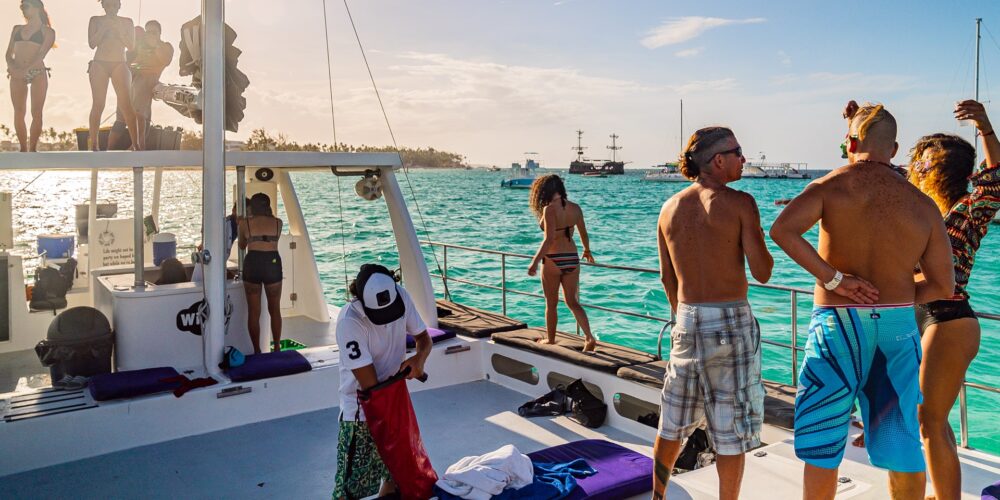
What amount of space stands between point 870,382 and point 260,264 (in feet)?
16.3

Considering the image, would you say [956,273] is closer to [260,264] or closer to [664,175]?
[260,264]

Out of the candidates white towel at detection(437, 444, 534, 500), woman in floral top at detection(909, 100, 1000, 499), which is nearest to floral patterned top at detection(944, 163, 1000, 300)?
woman in floral top at detection(909, 100, 1000, 499)

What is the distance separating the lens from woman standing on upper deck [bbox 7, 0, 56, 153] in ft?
20.8

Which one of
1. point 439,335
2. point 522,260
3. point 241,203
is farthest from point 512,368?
point 522,260

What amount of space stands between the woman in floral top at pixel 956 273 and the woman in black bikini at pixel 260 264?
192 inches

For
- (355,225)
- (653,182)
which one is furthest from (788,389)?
(653,182)

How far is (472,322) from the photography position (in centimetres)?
736

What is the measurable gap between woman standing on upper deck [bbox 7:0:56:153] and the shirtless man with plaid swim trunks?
5.32m

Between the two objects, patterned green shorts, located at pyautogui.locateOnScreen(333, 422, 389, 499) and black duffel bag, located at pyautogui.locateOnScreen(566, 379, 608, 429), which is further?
black duffel bag, located at pyautogui.locateOnScreen(566, 379, 608, 429)

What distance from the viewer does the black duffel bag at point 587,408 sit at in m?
5.72

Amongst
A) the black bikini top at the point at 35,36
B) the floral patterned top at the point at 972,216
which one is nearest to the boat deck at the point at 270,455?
the floral patterned top at the point at 972,216

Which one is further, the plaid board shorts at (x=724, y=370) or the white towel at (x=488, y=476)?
the white towel at (x=488, y=476)

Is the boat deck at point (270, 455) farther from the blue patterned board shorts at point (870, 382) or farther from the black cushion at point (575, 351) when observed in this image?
the blue patterned board shorts at point (870, 382)

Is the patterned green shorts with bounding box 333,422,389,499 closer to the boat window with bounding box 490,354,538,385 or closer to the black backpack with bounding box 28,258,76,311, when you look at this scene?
the boat window with bounding box 490,354,538,385
